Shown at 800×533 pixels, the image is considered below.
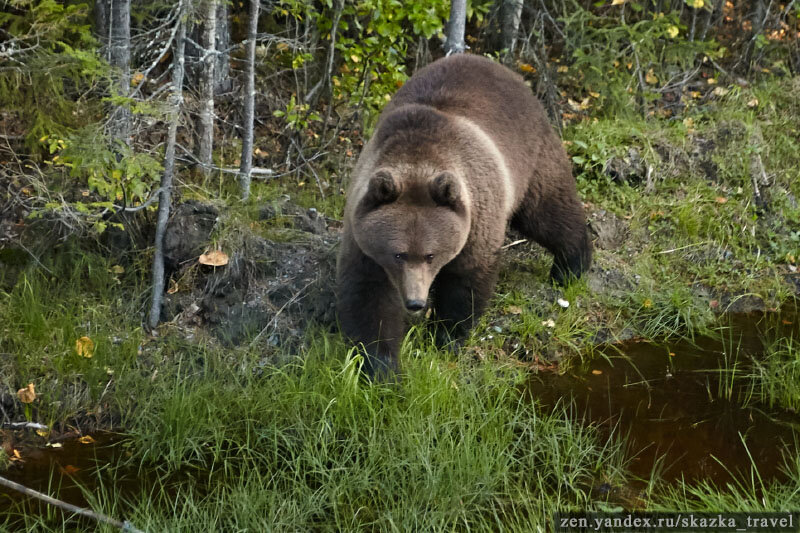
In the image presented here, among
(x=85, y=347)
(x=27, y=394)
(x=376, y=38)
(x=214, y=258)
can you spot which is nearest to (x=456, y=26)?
(x=376, y=38)

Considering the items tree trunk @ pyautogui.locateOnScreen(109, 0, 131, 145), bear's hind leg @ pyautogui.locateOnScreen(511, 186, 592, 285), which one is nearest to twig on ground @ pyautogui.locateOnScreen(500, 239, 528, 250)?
bear's hind leg @ pyautogui.locateOnScreen(511, 186, 592, 285)

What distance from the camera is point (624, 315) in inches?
249

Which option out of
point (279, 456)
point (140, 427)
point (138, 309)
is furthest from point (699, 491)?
point (138, 309)

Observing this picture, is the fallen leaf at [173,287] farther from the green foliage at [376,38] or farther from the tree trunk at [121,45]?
the green foliage at [376,38]

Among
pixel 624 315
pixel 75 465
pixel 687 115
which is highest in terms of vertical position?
pixel 687 115

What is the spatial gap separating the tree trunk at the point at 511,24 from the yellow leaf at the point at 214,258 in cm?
409

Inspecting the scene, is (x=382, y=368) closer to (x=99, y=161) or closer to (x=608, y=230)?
(x=99, y=161)

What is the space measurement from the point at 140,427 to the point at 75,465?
0.38 m

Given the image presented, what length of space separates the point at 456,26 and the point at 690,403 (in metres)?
3.78

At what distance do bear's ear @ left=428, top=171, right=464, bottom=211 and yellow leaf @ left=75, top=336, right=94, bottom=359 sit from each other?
7.61ft

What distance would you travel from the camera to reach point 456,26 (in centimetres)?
700

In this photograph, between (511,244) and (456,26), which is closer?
(511,244)

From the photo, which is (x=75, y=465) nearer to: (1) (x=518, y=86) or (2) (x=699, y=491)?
(2) (x=699, y=491)

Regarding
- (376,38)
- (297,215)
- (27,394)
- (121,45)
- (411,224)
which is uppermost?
(376,38)
